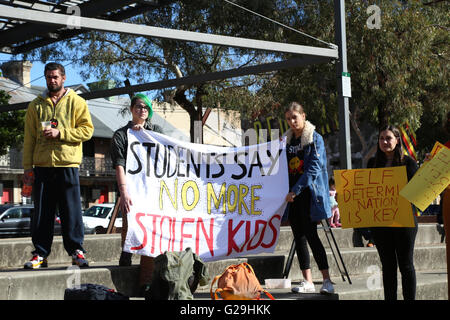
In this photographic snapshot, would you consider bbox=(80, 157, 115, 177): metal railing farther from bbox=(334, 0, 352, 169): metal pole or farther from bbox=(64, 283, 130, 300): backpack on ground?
bbox=(64, 283, 130, 300): backpack on ground

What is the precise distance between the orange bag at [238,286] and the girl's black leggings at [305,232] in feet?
3.11

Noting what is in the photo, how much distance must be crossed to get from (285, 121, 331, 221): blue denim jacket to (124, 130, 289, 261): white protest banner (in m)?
0.39

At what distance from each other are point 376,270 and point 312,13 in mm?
11910

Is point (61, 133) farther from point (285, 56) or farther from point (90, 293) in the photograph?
point (285, 56)

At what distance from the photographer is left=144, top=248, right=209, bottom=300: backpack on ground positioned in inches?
197

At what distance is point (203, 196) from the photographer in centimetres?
615

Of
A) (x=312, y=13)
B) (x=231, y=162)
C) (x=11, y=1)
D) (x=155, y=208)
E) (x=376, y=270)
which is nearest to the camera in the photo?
(x=155, y=208)

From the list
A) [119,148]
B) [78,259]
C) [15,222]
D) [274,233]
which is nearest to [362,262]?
[274,233]

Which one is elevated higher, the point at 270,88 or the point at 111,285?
the point at 270,88

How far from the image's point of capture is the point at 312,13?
18266mm

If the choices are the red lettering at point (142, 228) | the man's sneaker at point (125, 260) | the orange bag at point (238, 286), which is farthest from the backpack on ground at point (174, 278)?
the man's sneaker at point (125, 260)

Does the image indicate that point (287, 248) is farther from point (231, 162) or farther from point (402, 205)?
point (402, 205)

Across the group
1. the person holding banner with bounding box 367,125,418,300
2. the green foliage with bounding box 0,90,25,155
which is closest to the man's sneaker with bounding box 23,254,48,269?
the person holding banner with bounding box 367,125,418,300
